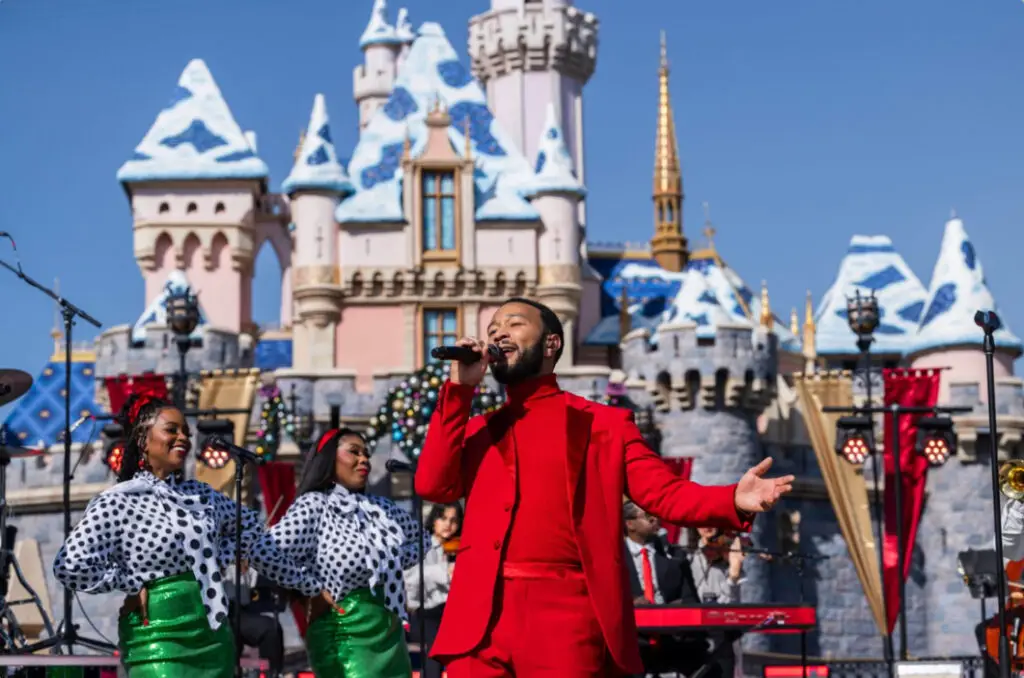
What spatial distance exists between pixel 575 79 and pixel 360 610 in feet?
113

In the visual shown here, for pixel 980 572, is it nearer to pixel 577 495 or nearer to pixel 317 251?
pixel 577 495

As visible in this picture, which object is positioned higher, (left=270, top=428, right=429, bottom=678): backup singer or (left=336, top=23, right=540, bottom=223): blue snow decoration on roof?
(left=336, top=23, right=540, bottom=223): blue snow decoration on roof

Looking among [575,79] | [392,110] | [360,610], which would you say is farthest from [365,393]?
[360,610]

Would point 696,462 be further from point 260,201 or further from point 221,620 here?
point 221,620

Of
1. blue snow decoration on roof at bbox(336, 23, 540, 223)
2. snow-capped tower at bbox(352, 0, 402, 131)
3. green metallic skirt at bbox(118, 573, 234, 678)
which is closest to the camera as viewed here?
green metallic skirt at bbox(118, 573, 234, 678)

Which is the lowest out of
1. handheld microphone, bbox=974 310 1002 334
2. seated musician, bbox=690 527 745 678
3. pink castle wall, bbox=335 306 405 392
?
seated musician, bbox=690 527 745 678

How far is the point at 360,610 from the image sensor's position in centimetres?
824

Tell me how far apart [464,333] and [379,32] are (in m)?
16.1

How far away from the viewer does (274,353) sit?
4053cm

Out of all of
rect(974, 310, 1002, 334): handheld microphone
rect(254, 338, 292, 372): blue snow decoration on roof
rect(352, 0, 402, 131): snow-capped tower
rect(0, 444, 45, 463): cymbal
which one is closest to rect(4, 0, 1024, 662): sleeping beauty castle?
rect(254, 338, 292, 372): blue snow decoration on roof

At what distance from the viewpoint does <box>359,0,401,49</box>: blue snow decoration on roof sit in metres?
46.6

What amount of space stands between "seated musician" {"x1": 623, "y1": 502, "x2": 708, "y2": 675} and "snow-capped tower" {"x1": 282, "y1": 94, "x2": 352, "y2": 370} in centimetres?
2021

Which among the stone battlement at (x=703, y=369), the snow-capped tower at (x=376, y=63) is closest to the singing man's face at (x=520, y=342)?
the stone battlement at (x=703, y=369)

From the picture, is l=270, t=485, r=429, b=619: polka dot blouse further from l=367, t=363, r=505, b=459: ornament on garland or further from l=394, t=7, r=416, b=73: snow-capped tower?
l=394, t=7, r=416, b=73: snow-capped tower
